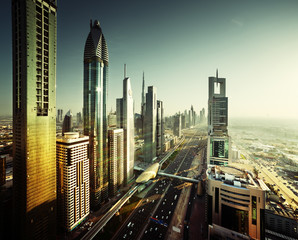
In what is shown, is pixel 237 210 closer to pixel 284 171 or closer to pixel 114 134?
pixel 114 134

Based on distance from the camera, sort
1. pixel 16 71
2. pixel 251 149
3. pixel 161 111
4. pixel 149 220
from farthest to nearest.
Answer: pixel 251 149, pixel 161 111, pixel 149 220, pixel 16 71

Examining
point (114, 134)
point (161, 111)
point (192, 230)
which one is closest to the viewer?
point (192, 230)

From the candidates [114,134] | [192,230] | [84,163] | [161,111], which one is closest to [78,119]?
[161,111]

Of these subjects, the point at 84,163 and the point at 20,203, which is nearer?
the point at 20,203

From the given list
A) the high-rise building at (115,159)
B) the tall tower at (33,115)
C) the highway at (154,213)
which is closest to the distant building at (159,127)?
the highway at (154,213)

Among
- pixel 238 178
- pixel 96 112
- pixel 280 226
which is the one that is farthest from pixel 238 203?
pixel 96 112

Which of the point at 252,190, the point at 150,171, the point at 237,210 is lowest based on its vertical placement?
the point at 150,171

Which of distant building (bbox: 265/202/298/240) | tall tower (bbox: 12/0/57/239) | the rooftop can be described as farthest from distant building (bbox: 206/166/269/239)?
tall tower (bbox: 12/0/57/239)

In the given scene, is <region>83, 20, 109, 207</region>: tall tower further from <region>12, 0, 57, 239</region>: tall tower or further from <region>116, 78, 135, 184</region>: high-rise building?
<region>12, 0, 57, 239</region>: tall tower
